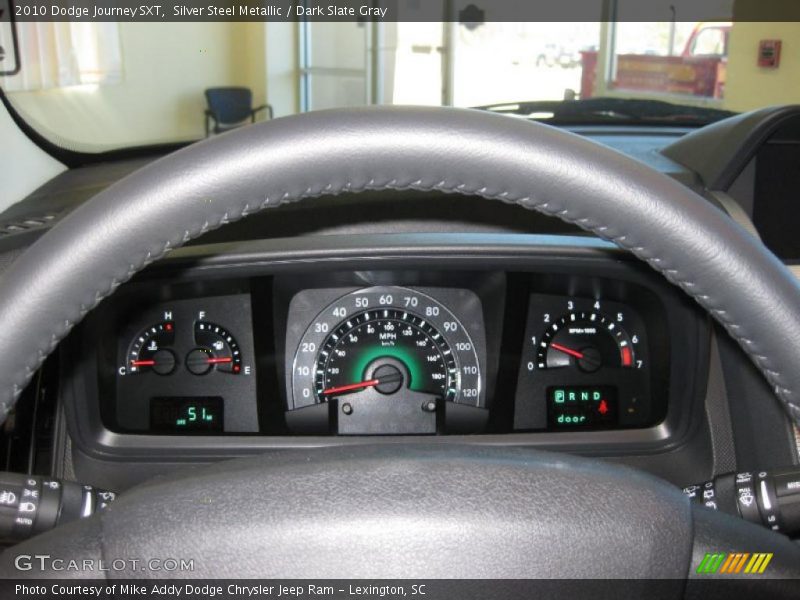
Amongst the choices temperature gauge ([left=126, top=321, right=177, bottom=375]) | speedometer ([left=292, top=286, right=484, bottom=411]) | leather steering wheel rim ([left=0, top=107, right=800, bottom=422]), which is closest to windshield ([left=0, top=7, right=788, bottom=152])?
temperature gauge ([left=126, top=321, right=177, bottom=375])

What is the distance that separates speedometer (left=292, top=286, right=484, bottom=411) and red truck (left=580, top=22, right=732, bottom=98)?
3944 millimetres

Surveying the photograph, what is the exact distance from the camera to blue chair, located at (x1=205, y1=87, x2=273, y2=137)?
881cm

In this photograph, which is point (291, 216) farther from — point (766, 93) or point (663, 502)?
point (766, 93)

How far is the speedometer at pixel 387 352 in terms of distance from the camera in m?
1.37

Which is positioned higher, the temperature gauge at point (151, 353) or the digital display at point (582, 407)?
the temperature gauge at point (151, 353)

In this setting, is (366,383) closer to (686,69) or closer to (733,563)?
(733,563)

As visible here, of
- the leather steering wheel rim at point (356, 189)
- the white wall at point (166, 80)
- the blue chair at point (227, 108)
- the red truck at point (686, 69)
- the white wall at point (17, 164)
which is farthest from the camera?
the blue chair at point (227, 108)

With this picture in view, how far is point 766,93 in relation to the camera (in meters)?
4.76

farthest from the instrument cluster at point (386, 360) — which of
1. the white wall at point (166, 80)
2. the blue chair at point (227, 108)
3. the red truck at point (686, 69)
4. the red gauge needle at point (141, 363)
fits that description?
the blue chair at point (227, 108)

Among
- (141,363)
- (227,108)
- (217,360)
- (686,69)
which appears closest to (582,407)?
(217,360)

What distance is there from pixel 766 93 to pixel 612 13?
105cm

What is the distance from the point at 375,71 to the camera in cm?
921

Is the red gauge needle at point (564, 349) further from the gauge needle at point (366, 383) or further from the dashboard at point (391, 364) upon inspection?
the gauge needle at point (366, 383)

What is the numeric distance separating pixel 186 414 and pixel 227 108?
7.99 meters
